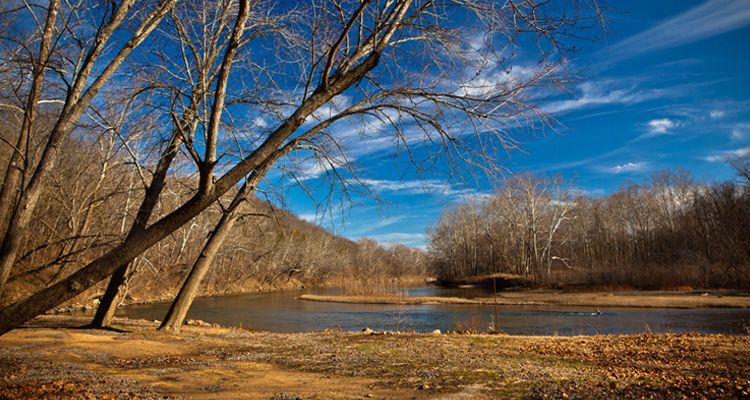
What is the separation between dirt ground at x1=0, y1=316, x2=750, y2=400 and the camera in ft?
14.4

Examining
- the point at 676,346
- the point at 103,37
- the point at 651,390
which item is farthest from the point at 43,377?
the point at 676,346

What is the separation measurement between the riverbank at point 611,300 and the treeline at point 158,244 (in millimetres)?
4941

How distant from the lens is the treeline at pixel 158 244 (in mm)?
9828

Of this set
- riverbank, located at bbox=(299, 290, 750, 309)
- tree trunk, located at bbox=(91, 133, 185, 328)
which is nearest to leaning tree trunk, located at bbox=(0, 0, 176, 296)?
tree trunk, located at bbox=(91, 133, 185, 328)

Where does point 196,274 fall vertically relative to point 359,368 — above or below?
above

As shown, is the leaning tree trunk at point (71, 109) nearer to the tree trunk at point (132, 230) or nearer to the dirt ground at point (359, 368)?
the dirt ground at point (359, 368)

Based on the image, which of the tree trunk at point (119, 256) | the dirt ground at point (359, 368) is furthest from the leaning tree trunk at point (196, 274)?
the tree trunk at point (119, 256)

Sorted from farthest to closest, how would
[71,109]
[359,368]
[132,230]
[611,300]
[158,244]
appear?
[611,300] → [158,244] → [132,230] → [359,368] → [71,109]

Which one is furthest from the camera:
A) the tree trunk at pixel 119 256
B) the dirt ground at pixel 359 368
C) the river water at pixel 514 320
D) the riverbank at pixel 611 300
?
the riverbank at pixel 611 300

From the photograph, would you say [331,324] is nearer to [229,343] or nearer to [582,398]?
[229,343]

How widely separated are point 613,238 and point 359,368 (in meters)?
59.0

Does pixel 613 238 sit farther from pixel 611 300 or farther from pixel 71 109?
pixel 71 109

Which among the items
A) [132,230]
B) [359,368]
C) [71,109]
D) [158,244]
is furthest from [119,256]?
[158,244]

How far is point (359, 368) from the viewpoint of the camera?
233 inches
